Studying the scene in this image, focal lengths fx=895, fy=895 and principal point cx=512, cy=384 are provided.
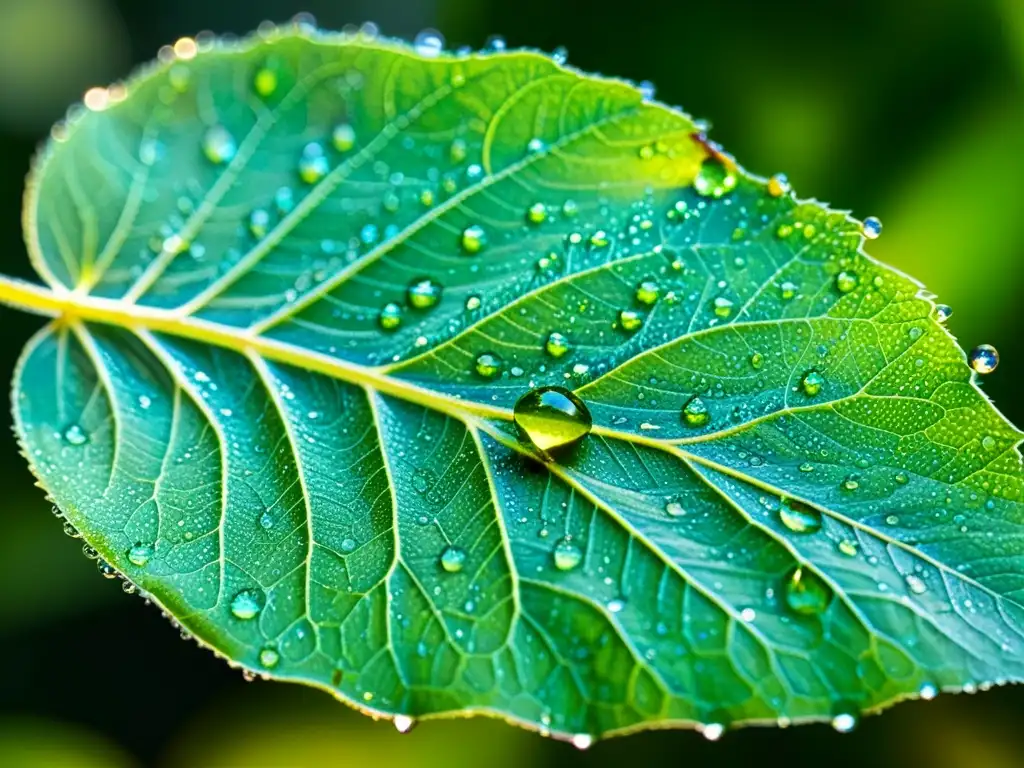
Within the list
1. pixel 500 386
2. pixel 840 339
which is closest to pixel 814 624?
pixel 840 339

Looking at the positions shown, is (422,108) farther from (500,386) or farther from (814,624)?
(814,624)

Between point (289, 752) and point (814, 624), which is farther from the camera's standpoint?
point (289, 752)

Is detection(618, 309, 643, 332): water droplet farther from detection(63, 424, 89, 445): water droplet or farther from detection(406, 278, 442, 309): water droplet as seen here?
detection(63, 424, 89, 445): water droplet

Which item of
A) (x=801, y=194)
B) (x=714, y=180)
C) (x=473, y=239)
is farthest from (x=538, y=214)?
(x=801, y=194)

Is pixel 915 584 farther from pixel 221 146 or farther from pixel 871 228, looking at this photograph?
pixel 221 146

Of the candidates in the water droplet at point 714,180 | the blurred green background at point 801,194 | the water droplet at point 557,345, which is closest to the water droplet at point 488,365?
the water droplet at point 557,345

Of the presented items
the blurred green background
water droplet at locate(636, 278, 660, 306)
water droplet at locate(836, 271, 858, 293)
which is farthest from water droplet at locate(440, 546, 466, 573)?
the blurred green background

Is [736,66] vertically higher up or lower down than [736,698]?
higher up
